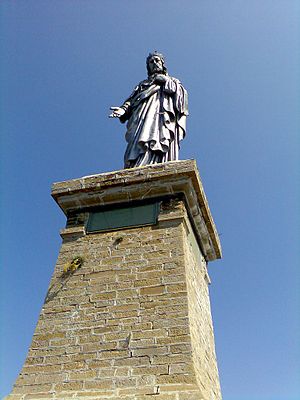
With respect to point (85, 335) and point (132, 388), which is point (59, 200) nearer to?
point (85, 335)

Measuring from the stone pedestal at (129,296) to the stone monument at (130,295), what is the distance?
0.5 inches

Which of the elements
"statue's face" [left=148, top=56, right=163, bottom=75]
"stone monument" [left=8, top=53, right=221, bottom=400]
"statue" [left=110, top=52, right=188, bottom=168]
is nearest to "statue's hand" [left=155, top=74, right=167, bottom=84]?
"statue" [left=110, top=52, right=188, bottom=168]

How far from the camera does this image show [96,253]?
211 inches

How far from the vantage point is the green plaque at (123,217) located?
5535 millimetres

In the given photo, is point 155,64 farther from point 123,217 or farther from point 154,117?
point 123,217

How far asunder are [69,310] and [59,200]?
1.74m

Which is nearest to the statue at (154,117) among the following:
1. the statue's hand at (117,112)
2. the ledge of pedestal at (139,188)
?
the statue's hand at (117,112)

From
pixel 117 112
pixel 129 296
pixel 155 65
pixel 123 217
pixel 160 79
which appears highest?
pixel 155 65

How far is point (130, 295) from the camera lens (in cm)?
477

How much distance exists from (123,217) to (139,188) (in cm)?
46

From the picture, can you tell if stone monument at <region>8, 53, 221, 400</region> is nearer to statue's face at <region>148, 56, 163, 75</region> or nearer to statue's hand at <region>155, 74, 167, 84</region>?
statue's hand at <region>155, 74, 167, 84</region>

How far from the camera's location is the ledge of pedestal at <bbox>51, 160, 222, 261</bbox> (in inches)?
219

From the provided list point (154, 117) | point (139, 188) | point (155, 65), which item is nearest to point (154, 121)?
point (154, 117)

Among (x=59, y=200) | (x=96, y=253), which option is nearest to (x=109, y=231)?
(x=96, y=253)
